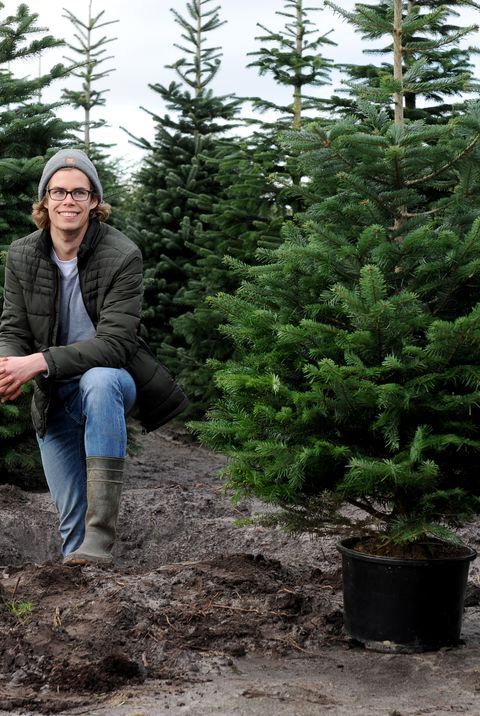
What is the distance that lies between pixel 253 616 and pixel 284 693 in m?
0.71

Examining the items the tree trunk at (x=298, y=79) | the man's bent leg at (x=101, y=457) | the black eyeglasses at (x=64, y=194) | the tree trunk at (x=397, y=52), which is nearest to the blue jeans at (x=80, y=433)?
the man's bent leg at (x=101, y=457)

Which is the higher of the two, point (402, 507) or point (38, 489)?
point (402, 507)

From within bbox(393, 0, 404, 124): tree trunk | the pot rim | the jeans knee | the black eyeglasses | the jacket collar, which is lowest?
the pot rim

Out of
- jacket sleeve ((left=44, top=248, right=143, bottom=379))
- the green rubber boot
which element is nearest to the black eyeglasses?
jacket sleeve ((left=44, top=248, right=143, bottom=379))

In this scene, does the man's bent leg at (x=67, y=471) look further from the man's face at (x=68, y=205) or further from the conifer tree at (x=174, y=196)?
the conifer tree at (x=174, y=196)

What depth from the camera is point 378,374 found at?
323 centimetres

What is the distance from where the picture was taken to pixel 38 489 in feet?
21.7

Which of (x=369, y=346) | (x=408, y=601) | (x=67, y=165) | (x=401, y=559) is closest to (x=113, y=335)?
(x=67, y=165)

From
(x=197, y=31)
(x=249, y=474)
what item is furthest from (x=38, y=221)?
(x=197, y=31)

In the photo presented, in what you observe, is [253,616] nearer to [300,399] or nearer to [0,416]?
[300,399]

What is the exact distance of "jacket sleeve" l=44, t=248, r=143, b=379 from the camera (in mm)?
3963

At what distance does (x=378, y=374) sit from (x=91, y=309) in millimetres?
1608

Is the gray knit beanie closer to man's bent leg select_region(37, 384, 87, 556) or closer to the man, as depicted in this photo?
the man

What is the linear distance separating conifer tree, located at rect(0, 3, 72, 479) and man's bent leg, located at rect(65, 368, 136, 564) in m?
2.30
